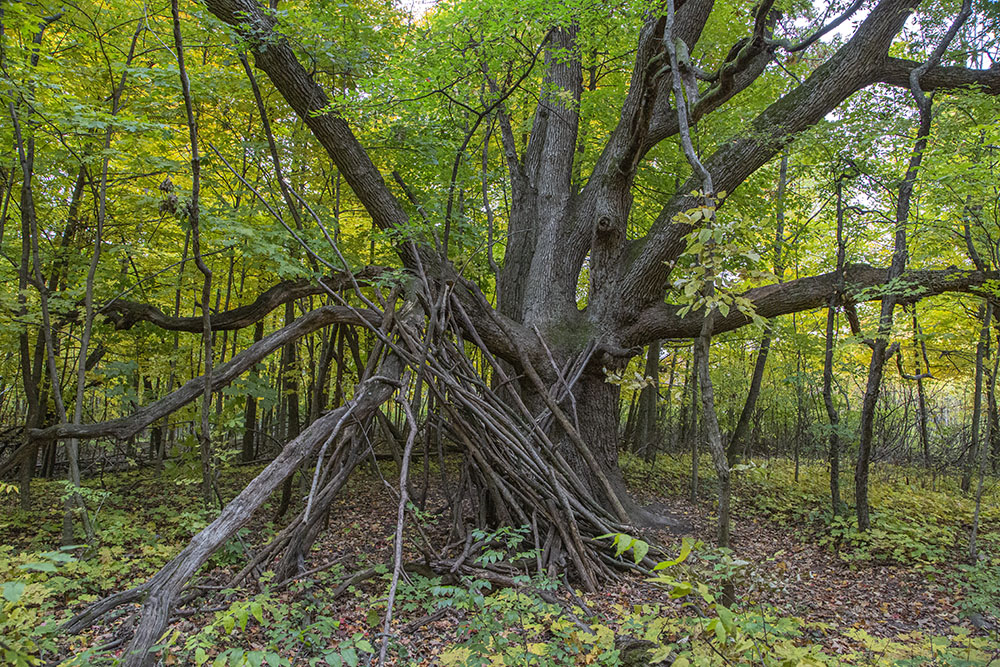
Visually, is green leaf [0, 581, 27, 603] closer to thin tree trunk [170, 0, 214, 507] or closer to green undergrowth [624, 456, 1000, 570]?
thin tree trunk [170, 0, 214, 507]

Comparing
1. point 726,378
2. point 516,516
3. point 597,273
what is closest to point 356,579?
point 516,516

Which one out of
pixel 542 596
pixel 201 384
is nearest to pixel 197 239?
pixel 201 384

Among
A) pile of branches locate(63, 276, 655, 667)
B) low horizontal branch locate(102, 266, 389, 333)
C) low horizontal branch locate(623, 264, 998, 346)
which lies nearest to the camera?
pile of branches locate(63, 276, 655, 667)

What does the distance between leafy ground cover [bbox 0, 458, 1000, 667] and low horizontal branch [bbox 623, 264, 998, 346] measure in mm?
2287

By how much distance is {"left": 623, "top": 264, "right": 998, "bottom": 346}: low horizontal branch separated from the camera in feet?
16.3

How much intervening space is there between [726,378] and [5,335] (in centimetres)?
1214

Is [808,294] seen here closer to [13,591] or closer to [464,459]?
[464,459]

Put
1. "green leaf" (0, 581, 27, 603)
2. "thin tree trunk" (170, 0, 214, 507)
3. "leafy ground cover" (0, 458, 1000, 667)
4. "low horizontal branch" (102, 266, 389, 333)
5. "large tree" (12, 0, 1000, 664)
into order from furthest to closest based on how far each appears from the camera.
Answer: "low horizontal branch" (102, 266, 389, 333)
"large tree" (12, 0, 1000, 664)
"thin tree trunk" (170, 0, 214, 507)
"leafy ground cover" (0, 458, 1000, 667)
"green leaf" (0, 581, 27, 603)

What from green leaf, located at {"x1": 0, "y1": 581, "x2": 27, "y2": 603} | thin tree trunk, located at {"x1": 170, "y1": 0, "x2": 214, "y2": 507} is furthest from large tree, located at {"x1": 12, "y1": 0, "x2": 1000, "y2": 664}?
green leaf, located at {"x1": 0, "y1": 581, "x2": 27, "y2": 603}

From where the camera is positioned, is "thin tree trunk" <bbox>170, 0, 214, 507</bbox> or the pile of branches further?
the pile of branches

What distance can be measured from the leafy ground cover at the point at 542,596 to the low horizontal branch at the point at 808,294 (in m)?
2.29

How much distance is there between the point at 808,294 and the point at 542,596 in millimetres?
4285

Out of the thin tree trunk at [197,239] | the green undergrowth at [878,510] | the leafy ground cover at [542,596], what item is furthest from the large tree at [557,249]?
the green undergrowth at [878,510]

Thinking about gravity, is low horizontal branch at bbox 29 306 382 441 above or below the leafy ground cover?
above
